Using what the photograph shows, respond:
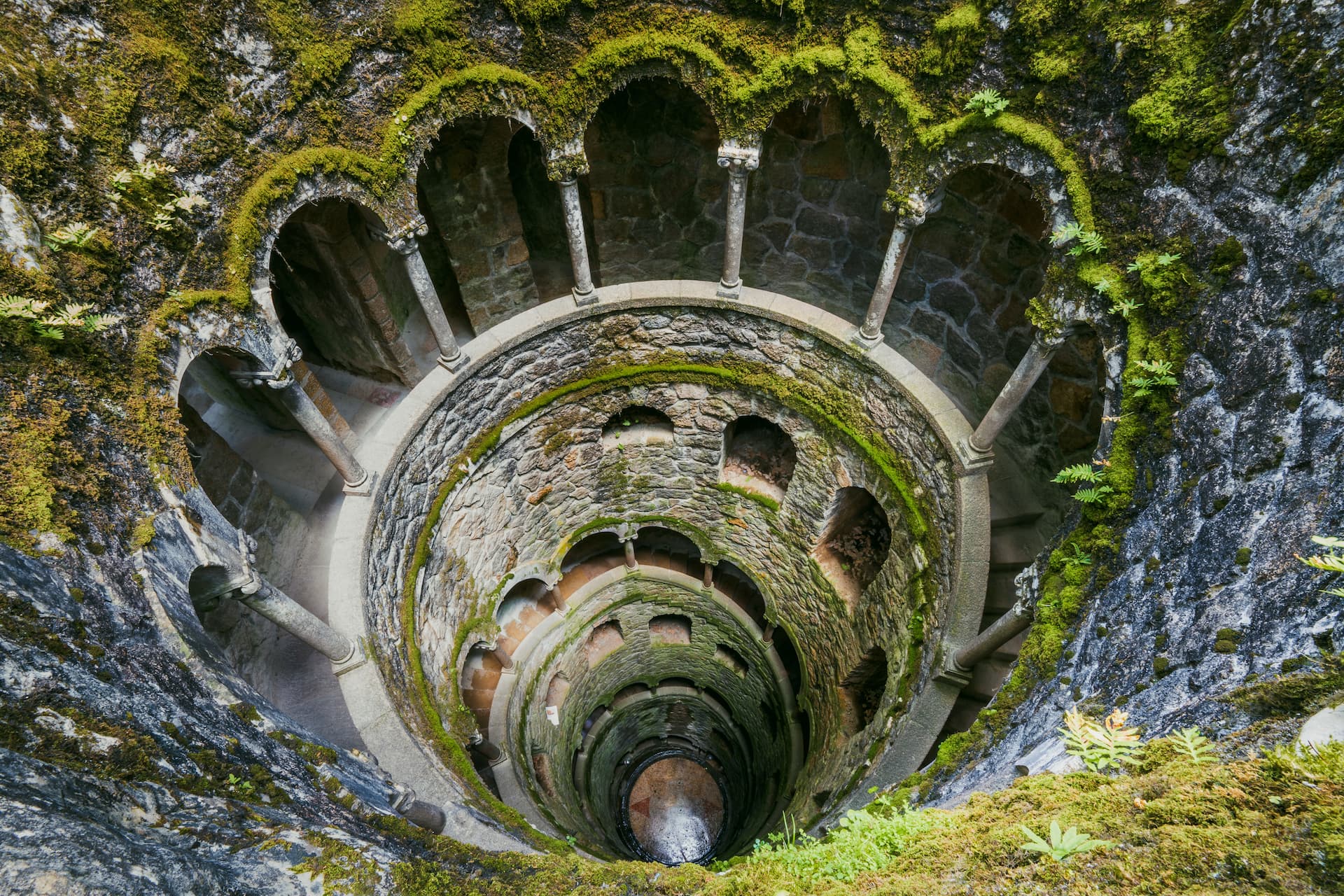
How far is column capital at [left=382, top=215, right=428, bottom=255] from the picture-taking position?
7.39 m

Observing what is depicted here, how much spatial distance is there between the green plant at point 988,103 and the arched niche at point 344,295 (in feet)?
26.3

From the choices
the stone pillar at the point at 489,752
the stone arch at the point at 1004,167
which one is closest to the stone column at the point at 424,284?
the stone arch at the point at 1004,167

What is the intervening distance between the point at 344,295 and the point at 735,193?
6527 mm

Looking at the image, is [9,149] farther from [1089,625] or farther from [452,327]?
[1089,625]

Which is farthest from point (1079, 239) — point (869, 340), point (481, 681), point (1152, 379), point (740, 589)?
point (481, 681)

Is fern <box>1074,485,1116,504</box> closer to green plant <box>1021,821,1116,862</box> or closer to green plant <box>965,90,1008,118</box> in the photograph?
green plant <box>1021,821,1116,862</box>

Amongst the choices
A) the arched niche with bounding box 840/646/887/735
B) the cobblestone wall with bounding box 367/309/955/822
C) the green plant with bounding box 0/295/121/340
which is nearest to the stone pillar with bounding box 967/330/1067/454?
the cobblestone wall with bounding box 367/309/955/822

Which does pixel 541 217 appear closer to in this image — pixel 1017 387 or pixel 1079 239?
pixel 1017 387

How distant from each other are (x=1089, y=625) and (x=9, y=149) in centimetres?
887

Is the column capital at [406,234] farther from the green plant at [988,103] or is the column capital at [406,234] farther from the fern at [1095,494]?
the fern at [1095,494]

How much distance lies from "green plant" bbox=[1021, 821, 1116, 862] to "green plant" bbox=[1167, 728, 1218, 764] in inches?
29.3

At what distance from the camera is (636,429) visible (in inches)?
465

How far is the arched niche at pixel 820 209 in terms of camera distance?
31.3 feet

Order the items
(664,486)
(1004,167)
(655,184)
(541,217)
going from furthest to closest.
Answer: (664,486) < (541,217) < (655,184) < (1004,167)
